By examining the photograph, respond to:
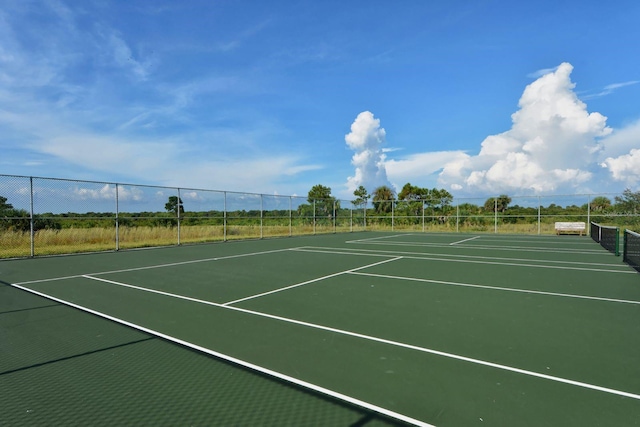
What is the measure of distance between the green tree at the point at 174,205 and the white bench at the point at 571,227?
22305 mm

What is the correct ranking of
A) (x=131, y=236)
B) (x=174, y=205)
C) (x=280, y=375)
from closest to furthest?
(x=280, y=375)
(x=131, y=236)
(x=174, y=205)

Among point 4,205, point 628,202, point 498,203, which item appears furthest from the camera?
point 498,203

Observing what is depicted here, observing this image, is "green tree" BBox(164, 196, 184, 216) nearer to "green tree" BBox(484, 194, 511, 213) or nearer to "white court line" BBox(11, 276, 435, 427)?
"white court line" BBox(11, 276, 435, 427)

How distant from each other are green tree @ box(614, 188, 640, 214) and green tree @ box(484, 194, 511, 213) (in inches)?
229

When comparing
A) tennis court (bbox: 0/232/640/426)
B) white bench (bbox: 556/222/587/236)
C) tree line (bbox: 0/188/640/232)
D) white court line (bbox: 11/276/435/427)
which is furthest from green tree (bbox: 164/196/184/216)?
white bench (bbox: 556/222/587/236)

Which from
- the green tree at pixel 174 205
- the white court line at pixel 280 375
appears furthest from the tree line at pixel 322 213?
the white court line at pixel 280 375

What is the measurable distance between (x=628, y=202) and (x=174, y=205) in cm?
2479

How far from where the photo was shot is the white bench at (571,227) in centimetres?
2208

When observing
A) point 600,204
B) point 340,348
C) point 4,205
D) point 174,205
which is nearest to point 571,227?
point 600,204

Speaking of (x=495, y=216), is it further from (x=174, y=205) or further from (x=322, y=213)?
(x=174, y=205)

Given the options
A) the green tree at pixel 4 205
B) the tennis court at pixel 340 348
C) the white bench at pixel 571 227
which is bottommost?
the tennis court at pixel 340 348

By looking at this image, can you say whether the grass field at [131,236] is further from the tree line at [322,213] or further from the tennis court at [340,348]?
the tennis court at [340,348]

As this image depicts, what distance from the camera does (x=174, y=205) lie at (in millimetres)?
15945

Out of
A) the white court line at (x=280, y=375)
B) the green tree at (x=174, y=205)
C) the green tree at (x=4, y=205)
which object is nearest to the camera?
the white court line at (x=280, y=375)
